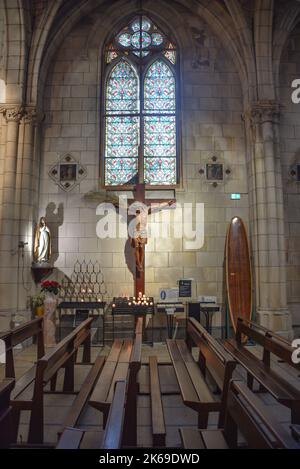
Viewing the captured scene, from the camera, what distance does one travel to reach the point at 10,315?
716 centimetres

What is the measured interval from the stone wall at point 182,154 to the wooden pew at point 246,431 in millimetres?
5544

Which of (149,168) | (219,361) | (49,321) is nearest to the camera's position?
(219,361)

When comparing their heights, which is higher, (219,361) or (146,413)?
(219,361)

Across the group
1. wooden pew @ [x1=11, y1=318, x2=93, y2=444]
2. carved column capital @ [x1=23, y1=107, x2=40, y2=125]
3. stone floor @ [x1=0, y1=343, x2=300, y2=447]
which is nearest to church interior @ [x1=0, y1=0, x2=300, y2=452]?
carved column capital @ [x1=23, y1=107, x2=40, y2=125]

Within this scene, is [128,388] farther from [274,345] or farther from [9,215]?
[9,215]

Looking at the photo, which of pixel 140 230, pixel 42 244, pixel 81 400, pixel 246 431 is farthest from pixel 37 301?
pixel 246 431

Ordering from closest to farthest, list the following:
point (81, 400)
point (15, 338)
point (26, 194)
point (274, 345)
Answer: point (81, 400), point (274, 345), point (15, 338), point (26, 194)

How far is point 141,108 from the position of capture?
8.65 meters

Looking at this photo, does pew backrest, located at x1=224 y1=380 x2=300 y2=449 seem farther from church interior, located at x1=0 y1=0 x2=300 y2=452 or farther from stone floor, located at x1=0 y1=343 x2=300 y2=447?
church interior, located at x1=0 y1=0 x2=300 y2=452

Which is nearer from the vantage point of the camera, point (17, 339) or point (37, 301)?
point (17, 339)

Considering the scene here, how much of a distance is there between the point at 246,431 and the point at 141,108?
789cm

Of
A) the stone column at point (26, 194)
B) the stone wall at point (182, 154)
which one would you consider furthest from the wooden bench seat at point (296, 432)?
the stone column at point (26, 194)
